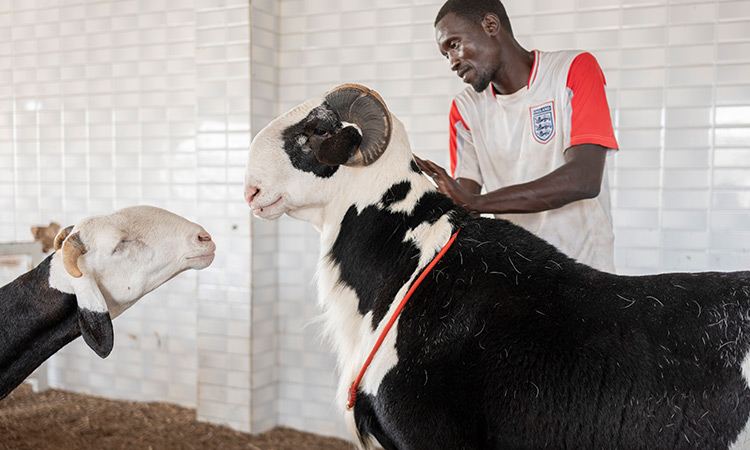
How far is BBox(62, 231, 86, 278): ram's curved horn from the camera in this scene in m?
2.45

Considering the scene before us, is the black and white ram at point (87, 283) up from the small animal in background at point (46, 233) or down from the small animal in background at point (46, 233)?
up

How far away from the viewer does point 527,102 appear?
263 cm

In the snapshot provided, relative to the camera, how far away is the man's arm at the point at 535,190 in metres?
2.22

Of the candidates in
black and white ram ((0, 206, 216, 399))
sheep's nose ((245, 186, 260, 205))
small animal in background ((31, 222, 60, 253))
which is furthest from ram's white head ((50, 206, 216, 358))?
small animal in background ((31, 222, 60, 253))

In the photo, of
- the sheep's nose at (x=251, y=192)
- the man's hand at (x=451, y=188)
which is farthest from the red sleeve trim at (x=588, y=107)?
the sheep's nose at (x=251, y=192)

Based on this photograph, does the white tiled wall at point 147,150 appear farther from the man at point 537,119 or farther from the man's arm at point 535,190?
the man's arm at point 535,190

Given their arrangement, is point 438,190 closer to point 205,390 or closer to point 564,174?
point 564,174

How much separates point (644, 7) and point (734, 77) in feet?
2.08

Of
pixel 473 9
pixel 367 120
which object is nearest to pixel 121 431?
pixel 367 120

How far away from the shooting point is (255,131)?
4605mm

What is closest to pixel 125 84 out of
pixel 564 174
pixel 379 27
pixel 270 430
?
pixel 379 27

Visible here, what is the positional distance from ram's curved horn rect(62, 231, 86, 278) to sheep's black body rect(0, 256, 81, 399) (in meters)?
0.15

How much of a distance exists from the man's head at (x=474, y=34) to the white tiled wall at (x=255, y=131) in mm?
1695

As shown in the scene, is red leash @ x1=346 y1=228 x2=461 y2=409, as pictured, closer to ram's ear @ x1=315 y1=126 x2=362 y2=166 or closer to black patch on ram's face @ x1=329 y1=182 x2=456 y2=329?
black patch on ram's face @ x1=329 y1=182 x2=456 y2=329
